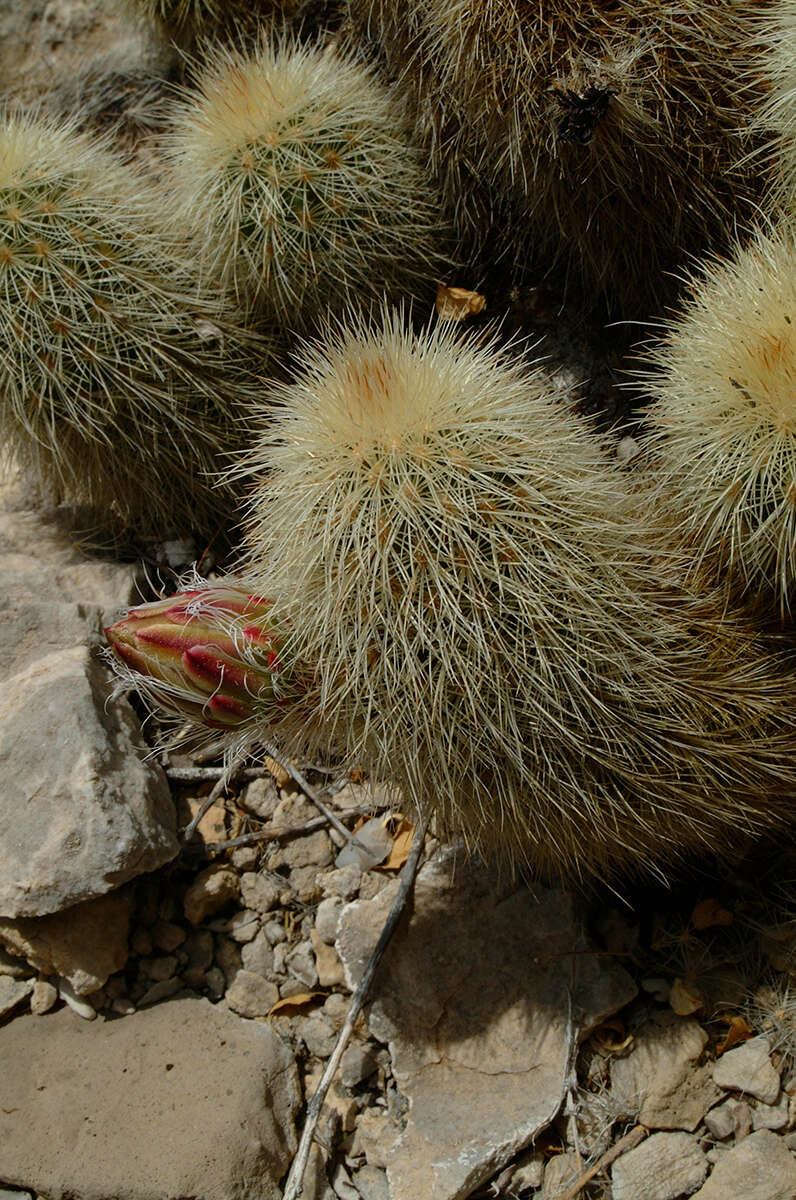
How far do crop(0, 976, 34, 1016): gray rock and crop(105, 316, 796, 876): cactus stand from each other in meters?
0.88

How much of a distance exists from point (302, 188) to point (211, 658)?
50.7 inches

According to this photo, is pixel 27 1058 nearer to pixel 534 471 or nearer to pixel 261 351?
pixel 534 471

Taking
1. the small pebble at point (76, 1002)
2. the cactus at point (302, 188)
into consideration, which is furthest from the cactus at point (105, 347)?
the small pebble at point (76, 1002)

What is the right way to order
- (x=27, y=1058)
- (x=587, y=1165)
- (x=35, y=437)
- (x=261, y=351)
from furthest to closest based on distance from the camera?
(x=261, y=351)
(x=35, y=437)
(x=27, y=1058)
(x=587, y=1165)

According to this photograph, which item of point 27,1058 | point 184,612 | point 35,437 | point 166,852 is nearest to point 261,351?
point 35,437

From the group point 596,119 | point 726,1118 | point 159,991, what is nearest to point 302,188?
point 596,119

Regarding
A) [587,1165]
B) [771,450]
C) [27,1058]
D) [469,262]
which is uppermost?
[771,450]

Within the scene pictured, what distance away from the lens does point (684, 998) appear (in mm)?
2189

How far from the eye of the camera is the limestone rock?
2244mm

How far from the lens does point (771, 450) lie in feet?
5.80

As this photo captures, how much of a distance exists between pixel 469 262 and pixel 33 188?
113cm

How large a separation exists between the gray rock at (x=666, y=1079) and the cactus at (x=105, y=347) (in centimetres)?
169

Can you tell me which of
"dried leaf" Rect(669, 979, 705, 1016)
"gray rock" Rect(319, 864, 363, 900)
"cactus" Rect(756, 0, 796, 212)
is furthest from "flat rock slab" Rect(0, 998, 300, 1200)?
"cactus" Rect(756, 0, 796, 212)

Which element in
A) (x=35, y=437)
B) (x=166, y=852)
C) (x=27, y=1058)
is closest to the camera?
(x=27, y=1058)
